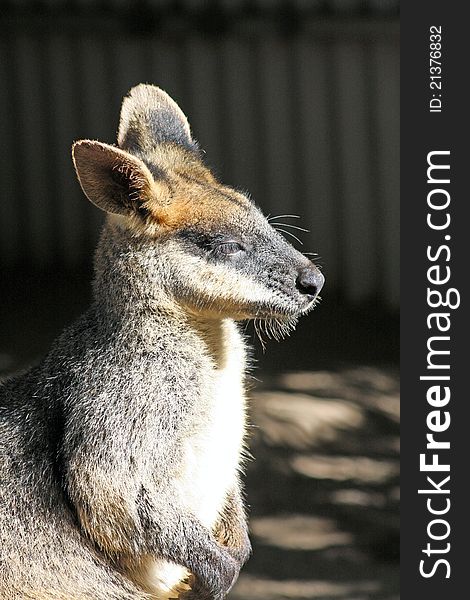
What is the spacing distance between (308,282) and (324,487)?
13.6 feet

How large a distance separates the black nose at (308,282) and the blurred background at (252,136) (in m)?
4.64

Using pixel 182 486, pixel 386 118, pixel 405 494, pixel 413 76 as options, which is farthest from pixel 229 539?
pixel 386 118

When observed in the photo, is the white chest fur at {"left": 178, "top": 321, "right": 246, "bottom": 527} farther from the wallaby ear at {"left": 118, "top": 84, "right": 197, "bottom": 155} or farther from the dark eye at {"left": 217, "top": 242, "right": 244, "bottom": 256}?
the wallaby ear at {"left": 118, "top": 84, "right": 197, "bottom": 155}

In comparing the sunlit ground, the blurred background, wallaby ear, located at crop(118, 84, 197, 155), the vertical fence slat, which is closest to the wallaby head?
wallaby ear, located at crop(118, 84, 197, 155)

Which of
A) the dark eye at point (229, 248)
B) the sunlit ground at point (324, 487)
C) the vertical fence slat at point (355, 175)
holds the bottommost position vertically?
the sunlit ground at point (324, 487)

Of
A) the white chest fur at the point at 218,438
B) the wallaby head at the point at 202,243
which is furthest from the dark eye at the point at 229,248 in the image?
the white chest fur at the point at 218,438

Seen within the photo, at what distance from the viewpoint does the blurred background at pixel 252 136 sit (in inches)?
343

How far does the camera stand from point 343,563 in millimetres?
6723

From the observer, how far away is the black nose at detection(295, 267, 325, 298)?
11.1 feet

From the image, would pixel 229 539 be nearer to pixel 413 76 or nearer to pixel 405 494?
pixel 405 494

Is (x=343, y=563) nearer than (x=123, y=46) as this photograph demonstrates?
Yes

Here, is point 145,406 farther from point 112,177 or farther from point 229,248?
point 112,177

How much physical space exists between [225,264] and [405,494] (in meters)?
1.96

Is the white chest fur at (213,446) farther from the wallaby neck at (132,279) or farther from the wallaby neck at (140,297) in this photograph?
the wallaby neck at (132,279)
